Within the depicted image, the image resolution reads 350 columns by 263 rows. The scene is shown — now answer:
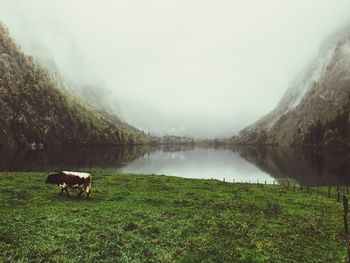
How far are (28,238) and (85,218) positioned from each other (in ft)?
21.5

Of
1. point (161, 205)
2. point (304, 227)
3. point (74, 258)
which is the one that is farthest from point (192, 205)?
point (74, 258)

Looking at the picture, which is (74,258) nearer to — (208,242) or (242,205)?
(208,242)

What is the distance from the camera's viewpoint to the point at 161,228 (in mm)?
33938

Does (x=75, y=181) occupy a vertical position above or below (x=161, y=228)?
above

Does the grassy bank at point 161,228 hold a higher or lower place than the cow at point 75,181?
lower

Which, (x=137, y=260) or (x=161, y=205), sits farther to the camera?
(x=161, y=205)

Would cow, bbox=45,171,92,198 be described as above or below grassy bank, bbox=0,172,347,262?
above

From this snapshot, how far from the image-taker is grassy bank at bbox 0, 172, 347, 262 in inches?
1097

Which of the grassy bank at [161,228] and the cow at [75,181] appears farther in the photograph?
the cow at [75,181]

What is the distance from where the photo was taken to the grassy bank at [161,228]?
2786 cm

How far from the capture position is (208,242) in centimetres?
3066

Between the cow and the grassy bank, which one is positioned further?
the cow

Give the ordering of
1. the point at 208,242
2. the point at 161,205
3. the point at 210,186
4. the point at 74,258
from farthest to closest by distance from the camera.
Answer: the point at 210,186 → the point at 161,205 → the point at 208,242 → the point at 74,258

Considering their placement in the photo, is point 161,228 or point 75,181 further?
point 75,181
